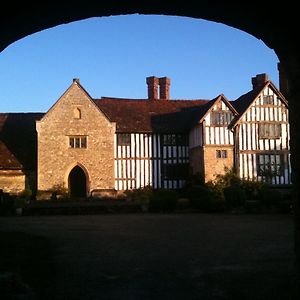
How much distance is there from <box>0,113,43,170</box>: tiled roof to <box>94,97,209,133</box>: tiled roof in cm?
522

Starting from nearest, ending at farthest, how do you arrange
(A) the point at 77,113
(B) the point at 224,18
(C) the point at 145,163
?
(B) the point at 224,18 < (C) the point at 145,163 < (A) the point at 77,113

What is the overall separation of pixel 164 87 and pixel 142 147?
26.4ft

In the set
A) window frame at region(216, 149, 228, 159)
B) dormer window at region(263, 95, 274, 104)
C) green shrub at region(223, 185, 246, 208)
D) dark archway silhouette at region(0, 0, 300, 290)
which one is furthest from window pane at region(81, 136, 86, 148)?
dark archway silhouette at region(0, 0, 300, 290)

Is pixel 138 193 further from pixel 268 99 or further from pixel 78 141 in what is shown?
pixel 268 99

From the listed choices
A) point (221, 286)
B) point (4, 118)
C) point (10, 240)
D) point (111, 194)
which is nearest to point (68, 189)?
point (111, 194)

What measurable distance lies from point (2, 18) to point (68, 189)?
2595 cm

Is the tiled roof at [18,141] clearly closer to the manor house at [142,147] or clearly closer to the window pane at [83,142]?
the manor house at [142,147]

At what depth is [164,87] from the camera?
3556 cm

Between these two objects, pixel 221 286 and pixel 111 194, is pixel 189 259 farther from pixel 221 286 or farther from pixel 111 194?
pixel 111 194

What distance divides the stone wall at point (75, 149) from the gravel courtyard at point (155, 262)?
14050 mm

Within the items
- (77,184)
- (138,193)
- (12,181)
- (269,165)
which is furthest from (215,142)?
(12,181)

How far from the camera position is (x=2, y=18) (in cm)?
356

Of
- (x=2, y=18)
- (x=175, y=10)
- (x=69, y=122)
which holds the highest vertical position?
(x=69, y=122)

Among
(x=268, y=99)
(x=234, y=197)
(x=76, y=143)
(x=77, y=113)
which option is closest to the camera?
(x=234, y=197)
